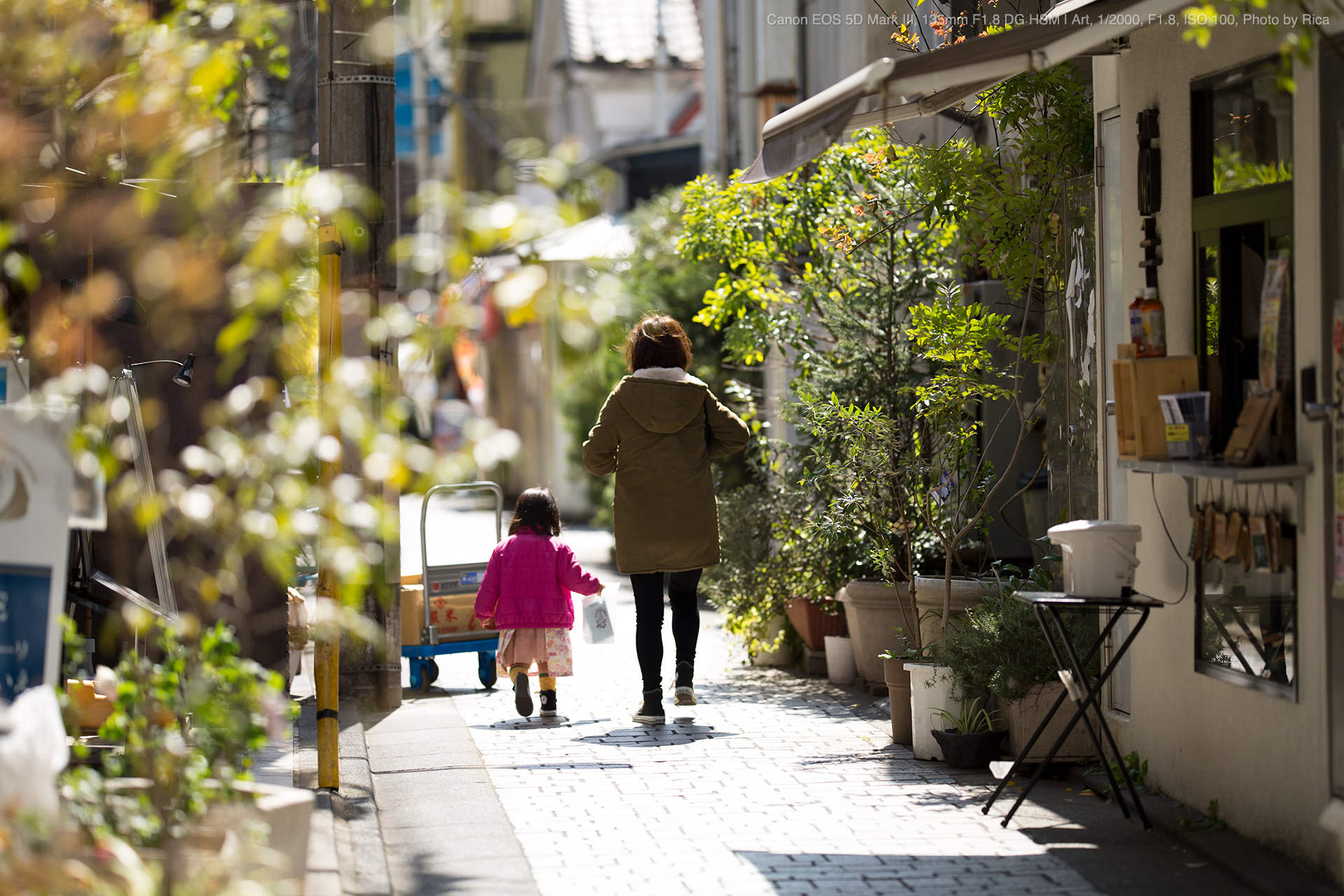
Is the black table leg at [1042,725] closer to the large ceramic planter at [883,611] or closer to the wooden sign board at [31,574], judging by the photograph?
the large ceramic planter at [883,611]

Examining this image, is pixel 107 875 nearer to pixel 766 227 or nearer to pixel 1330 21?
pixel 1330 21

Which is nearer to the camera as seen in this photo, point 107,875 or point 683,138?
point 107,875

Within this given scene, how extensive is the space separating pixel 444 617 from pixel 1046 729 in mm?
3931

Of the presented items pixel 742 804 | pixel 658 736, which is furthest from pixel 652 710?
pixel 742 804

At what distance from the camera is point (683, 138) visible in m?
24.1

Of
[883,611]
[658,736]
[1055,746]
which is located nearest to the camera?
[1055,746]

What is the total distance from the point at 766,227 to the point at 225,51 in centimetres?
575

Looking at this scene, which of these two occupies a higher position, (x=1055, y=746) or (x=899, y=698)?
(x=1055, y=746)

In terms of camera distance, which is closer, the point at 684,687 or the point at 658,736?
the point at 658,736

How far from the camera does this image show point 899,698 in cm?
746

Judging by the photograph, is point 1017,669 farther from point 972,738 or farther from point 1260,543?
point 1260,543

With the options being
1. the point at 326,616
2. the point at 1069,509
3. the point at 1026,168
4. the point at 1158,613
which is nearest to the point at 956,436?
the point at 1069,509

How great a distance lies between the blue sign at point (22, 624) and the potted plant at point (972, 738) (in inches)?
157

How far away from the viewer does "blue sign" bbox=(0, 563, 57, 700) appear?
4383 millimetres
